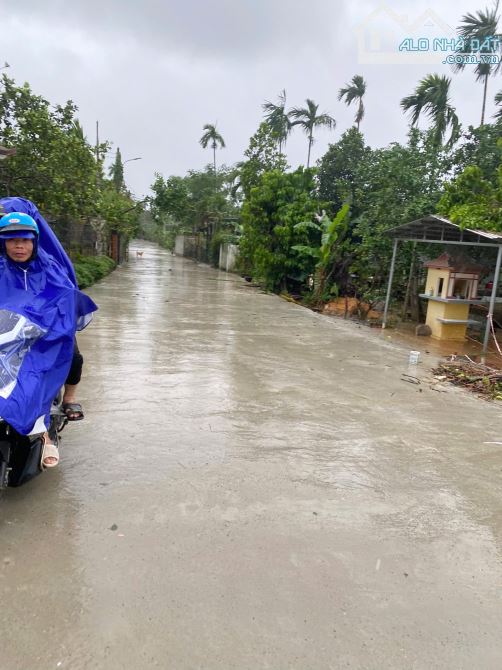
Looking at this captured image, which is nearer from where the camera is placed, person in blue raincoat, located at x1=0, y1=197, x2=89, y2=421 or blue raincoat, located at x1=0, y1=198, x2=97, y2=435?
blue raincoat, located at x1=0, y1=198, x2=97, y2=435

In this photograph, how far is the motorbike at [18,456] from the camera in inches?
95.1

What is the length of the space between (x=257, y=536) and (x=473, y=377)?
430 cm

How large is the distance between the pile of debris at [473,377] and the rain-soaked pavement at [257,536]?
0.63 metres

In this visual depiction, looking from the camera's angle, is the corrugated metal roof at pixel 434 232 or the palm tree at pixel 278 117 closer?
the corrugated metal roof at pixel 434 232

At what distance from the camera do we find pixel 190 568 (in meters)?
2.18

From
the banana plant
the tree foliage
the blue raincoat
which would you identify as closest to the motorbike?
the blue raincoat

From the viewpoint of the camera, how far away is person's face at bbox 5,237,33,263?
2668 mm

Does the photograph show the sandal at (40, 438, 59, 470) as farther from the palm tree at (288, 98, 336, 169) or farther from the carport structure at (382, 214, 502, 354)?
the palm tree at (288, 98, 336, 169)

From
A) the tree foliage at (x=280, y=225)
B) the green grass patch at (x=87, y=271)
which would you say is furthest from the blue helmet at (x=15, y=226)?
the tree foliage at (x=280, y=225)

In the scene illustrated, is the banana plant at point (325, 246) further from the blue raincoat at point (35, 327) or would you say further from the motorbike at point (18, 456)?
the motorbike at point (18, 456)

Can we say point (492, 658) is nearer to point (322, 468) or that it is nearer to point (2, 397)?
point (322, 468)

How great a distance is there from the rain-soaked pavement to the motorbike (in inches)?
5.5

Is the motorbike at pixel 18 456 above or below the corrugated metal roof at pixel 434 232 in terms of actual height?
below

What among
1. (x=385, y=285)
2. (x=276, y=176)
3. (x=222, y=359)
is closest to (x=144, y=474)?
(x=222, y=359)
